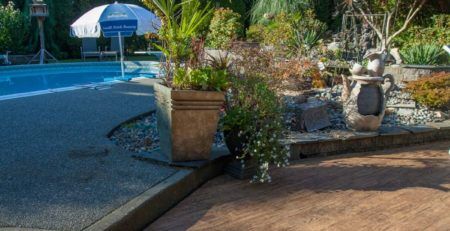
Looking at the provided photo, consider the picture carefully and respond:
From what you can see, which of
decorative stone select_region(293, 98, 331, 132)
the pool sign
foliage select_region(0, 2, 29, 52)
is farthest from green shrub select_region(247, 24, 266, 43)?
foliage select_region(0, 2, 29, 52)

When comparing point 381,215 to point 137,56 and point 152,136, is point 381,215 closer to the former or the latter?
point 152,136

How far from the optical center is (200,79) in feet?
11.0

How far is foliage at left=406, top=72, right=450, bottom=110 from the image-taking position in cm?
582

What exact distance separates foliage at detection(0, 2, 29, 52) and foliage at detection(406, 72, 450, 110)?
13329 millimetres

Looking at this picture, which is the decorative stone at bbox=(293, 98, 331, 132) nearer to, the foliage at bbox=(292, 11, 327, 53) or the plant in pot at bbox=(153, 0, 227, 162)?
the plant in pot at bbox=(153, 0, 227, 162)

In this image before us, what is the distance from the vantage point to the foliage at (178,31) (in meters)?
3.48

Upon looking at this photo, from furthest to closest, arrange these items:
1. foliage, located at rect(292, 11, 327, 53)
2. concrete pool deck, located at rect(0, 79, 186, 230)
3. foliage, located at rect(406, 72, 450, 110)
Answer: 1. foliage, located at rect(292, 11, 327, 53)
2. foliage, located at rect(406, 72, 450, 110)
3. concrete pool deck, located at rect(0, 79, 186, 230)

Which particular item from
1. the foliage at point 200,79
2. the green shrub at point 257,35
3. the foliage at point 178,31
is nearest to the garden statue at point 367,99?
the foliage at point 200,79

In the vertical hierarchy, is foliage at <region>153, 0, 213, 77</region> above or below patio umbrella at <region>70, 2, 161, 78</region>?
below

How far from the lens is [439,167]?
4.16m

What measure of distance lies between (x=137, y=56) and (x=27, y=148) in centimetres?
1503

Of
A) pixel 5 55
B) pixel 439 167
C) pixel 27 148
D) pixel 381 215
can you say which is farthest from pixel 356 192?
pixel 5 55

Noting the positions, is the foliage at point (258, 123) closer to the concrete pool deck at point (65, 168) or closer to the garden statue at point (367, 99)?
the concrete pool deck at point (65, 168)

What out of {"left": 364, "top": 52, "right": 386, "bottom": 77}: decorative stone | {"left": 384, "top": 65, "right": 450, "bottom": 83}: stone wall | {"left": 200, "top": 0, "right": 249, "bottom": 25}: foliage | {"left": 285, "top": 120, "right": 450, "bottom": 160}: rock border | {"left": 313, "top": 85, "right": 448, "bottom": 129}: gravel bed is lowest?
{"left": 285, "top": 120, "right": 450, "bottom": 160}: rock border
